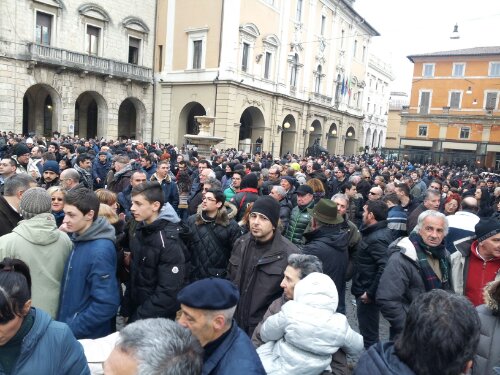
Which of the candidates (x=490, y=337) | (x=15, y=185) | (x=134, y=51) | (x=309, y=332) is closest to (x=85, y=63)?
(x=134, y=51)

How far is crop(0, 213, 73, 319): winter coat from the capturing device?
256 cm

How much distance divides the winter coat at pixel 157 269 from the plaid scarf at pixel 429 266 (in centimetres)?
193

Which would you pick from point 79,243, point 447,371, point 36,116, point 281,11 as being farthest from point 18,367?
point 281,11

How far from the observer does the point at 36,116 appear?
2486 cm

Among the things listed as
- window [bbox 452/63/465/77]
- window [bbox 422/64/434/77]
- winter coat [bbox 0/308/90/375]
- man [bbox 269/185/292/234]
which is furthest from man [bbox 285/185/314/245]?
window [bbox 422/64/434/77]

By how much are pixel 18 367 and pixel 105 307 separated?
87 cm

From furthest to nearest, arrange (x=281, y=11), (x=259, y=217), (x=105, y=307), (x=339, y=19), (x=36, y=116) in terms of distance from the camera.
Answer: (x=339, y=19)
(x=281, y=11)
(x=36, y=116)
(x=259, y=217)
(x=105, y=307)

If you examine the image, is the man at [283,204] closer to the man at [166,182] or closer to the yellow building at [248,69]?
the man at [166,182]

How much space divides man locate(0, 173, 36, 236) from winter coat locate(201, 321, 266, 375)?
2.64m

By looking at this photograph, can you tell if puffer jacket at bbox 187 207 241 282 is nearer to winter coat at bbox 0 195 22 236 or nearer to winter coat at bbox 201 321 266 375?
winter coat at bbox 0 195 22 236

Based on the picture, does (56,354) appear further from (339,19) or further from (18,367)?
(339,19)

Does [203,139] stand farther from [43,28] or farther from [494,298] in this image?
[494,298]

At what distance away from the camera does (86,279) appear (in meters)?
2.69

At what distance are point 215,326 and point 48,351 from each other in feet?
2.58
